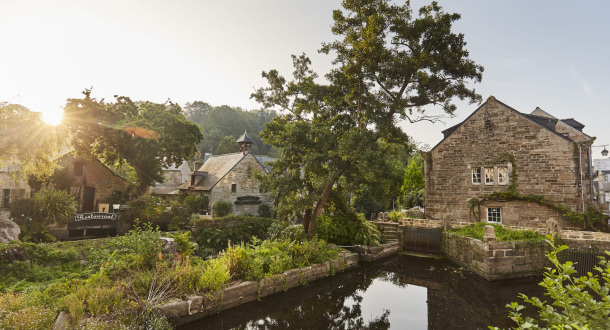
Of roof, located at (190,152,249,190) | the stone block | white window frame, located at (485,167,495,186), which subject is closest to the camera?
the stone block

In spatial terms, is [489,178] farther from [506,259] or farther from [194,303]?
[194,303]

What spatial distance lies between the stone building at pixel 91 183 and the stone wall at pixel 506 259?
24.9 metres

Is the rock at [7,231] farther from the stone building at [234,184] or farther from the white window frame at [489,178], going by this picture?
the white window frame at [489,178]

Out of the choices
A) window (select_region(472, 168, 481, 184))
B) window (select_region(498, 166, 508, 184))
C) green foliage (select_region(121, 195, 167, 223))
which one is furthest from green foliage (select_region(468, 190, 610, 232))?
green foliage (select_region(121, 195, 167, 223))

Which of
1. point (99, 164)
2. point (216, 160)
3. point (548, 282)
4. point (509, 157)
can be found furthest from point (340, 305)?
point (216, 160)

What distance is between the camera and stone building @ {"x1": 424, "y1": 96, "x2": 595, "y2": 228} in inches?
639

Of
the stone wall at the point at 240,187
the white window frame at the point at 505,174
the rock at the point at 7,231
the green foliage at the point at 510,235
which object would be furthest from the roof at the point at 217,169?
the white window frame at the point at 505,174

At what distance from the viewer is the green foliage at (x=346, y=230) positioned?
1598 centimetres

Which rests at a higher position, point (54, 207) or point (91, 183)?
point (91, 183)

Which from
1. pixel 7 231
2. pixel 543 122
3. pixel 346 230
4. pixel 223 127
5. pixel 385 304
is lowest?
pixel 385 304

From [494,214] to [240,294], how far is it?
17152mm

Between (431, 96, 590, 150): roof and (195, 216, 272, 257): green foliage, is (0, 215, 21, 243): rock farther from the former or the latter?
(431, 96, 590, 150): roof

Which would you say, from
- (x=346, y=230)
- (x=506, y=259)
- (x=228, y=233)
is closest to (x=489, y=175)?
(x=506, y=259)

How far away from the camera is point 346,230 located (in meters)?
16.1
